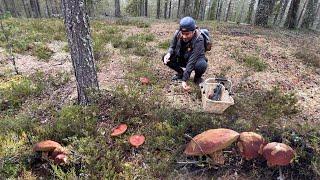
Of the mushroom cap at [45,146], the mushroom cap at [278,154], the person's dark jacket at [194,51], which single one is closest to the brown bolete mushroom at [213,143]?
the mushroom cap at [278,154]

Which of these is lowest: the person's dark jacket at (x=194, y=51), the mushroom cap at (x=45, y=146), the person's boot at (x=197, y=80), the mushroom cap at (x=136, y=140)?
the mushroom cap at (x=136, y=140)

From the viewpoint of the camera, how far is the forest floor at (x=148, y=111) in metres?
4.32

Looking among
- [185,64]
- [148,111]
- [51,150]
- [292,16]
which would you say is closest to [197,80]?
[185,64]

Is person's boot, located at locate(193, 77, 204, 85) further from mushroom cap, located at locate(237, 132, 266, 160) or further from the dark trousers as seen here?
mushroom cap, located at locate(237, 132, 266, 160)

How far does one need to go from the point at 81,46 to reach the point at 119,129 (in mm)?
1597

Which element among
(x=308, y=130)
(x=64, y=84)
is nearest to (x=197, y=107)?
(x=308, y=130)

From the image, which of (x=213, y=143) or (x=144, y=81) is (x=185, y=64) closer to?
(x=144, y=81)

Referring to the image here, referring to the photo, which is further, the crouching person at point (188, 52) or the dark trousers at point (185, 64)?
the dark trousers at point (185, 64)

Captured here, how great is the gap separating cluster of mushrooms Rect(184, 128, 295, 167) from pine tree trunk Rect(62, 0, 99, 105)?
2.30m

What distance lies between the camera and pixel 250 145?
421 centimetres

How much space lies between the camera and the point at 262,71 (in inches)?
297

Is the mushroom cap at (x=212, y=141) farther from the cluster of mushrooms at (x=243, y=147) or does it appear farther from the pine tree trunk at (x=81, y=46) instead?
the pine tree trunk at (x=81, y=46)

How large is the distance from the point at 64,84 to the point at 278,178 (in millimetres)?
4977

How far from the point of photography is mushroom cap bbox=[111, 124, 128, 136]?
484cm
